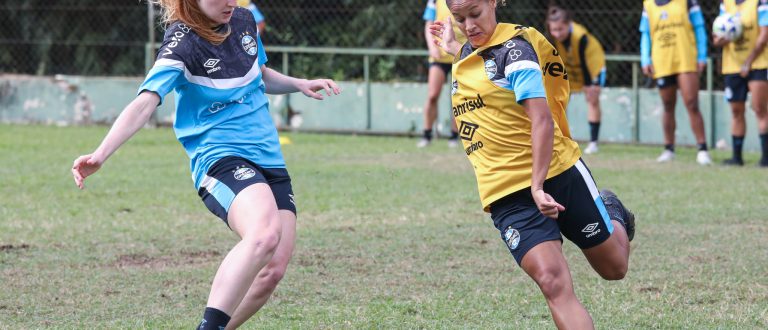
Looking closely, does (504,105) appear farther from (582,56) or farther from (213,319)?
(582,56)

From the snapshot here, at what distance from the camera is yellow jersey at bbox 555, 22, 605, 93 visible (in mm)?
13836

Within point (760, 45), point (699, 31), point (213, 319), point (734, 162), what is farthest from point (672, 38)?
point (213, 319)

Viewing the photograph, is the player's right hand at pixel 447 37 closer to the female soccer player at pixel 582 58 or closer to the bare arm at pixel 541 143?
the bare arm at pixel 541 143

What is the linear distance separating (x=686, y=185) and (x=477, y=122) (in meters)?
6.31

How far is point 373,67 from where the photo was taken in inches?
666

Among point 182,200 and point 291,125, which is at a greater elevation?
point 182,200

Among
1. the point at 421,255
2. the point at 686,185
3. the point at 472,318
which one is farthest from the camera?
the point at 686,185

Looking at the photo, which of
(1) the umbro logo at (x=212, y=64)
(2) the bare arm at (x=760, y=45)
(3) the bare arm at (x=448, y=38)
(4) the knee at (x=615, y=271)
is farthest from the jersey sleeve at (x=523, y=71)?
(2) the bare arm at (x=760, y=45)

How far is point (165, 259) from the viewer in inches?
295

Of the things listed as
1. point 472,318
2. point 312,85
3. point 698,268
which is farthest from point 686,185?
point 312,85

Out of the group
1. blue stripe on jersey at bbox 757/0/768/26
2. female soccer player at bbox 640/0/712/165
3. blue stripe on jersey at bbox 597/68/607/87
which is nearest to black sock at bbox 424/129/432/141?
blue stripe on jersey at bbox 597/68/607/87

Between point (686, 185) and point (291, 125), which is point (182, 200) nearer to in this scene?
point (686, 185)

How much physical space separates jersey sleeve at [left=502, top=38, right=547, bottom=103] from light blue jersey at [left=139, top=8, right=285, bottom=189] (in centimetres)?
104

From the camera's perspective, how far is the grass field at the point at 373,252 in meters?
5.95
